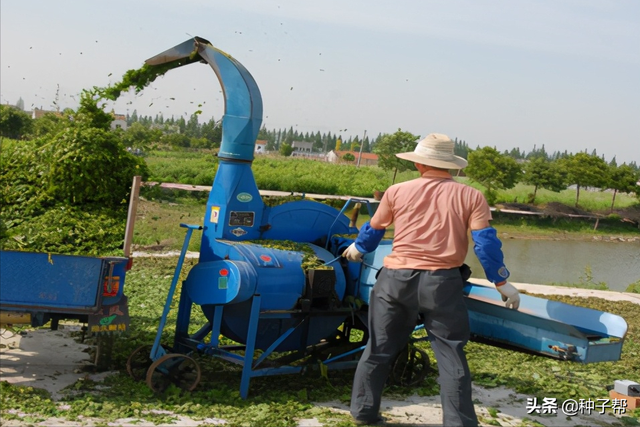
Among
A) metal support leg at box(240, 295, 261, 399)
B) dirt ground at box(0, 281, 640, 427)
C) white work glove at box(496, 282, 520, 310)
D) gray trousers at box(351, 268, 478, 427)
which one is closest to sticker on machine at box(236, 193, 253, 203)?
metal support leg at box(240, 295, 261, 399)

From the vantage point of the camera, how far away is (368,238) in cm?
604

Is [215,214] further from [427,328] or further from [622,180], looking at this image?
[622,180]

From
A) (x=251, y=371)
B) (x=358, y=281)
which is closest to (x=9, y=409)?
(x=251, y=371)

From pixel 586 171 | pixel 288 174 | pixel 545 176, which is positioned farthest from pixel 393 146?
pixel 586 171

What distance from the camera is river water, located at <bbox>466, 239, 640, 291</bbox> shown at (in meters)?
21.5

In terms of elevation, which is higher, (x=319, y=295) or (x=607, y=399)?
(x=319, y=295)

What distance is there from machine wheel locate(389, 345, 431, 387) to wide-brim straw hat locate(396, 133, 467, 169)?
7.01ft

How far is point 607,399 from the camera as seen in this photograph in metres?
7.31

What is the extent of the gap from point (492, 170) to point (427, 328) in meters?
37.3

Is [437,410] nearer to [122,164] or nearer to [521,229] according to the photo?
[122,164]

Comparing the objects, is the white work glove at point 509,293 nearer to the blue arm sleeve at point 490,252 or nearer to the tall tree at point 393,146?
the blue arm sleeve at point 490,252

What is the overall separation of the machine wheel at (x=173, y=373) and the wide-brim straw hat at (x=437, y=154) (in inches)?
102

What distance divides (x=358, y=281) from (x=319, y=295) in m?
0.57

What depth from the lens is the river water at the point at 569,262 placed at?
21547 mm
